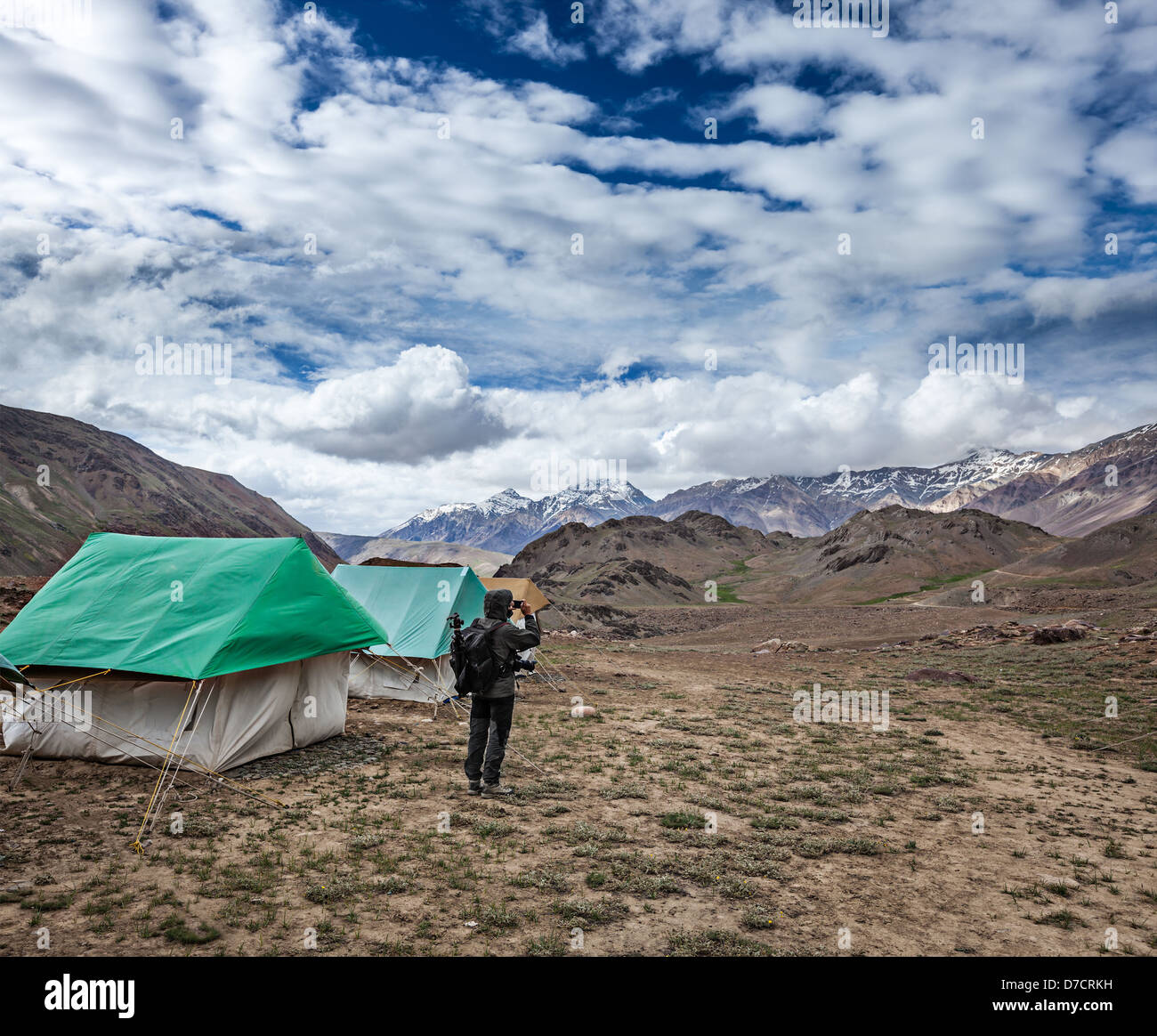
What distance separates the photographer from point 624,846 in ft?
25.9

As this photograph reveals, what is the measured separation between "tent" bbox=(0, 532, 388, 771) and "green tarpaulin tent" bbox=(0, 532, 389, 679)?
0.02 meters

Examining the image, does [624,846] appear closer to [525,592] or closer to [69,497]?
[525,592]

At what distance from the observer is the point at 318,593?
12062 millimetres

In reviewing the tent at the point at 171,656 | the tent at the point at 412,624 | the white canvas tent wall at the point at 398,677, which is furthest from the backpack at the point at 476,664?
the white canvas tent wall at the point at 398,677

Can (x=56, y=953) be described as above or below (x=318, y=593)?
below

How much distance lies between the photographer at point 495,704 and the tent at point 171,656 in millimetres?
3406

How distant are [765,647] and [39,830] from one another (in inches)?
1354

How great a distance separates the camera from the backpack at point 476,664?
941cm

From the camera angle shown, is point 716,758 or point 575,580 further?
point 575,580

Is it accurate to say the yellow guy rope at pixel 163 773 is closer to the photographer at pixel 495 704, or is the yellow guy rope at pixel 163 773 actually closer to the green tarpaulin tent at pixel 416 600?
the photographer at pixel 495 704

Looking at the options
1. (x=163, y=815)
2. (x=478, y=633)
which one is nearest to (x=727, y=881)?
(x=478, y=633)

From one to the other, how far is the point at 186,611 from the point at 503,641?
17.7 ft

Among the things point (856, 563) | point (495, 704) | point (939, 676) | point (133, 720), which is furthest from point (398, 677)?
point (856, 563)
